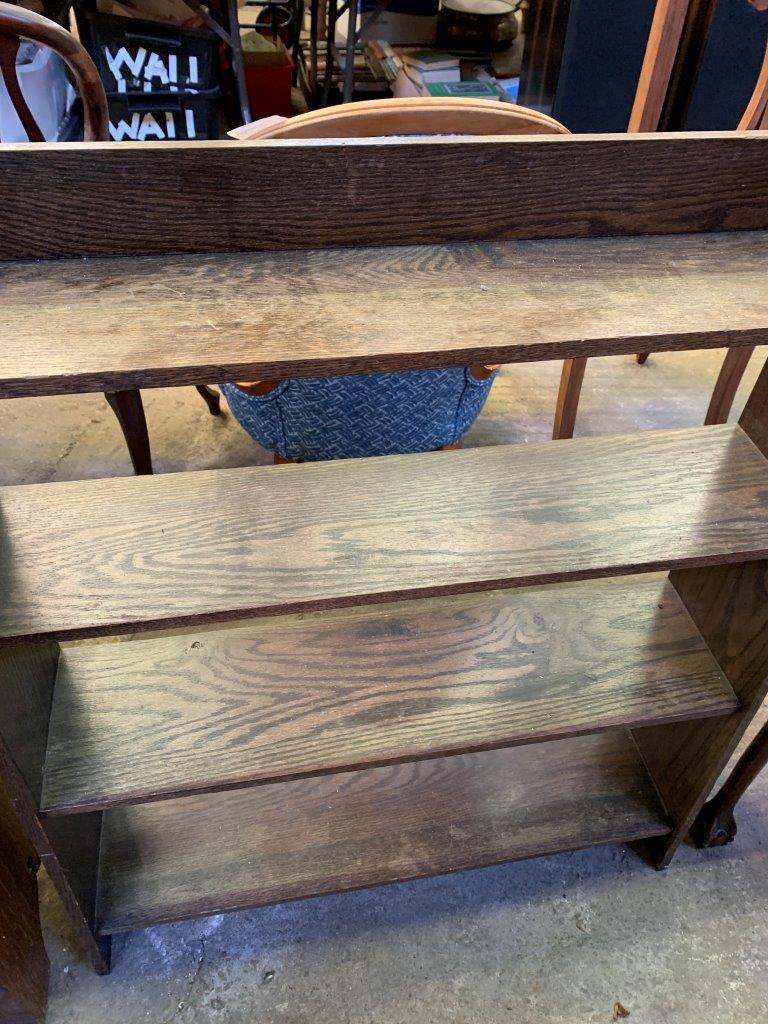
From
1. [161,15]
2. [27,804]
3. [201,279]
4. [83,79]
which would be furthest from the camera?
[161,15]

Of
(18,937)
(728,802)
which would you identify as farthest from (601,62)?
(18,937)

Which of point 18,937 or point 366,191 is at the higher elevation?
point 366,191

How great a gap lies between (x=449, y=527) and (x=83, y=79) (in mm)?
1135

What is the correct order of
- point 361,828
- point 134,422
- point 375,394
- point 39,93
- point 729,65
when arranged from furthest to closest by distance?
point 39,93, point 729,65, point 134,422, point 375,394, point 361,828

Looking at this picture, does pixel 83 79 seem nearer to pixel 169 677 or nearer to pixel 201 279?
pixel 201 279

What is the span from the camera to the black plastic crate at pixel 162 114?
315 cm

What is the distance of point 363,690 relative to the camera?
121 cm

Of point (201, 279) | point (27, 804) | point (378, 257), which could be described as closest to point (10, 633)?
point (27, 804)

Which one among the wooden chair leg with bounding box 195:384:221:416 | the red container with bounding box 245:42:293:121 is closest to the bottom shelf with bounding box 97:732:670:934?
the wooden chair leg with bounding box 195:384:221:416

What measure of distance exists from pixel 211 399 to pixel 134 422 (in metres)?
0.54

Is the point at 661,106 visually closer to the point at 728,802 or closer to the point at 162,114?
the point at 728,802

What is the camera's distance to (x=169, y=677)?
123cm

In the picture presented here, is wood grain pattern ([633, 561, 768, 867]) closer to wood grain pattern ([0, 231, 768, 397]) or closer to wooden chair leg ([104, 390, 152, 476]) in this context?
wood grain pattern ([0, 231, 768, 397])

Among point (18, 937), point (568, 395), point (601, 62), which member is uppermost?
point (601, 62)
